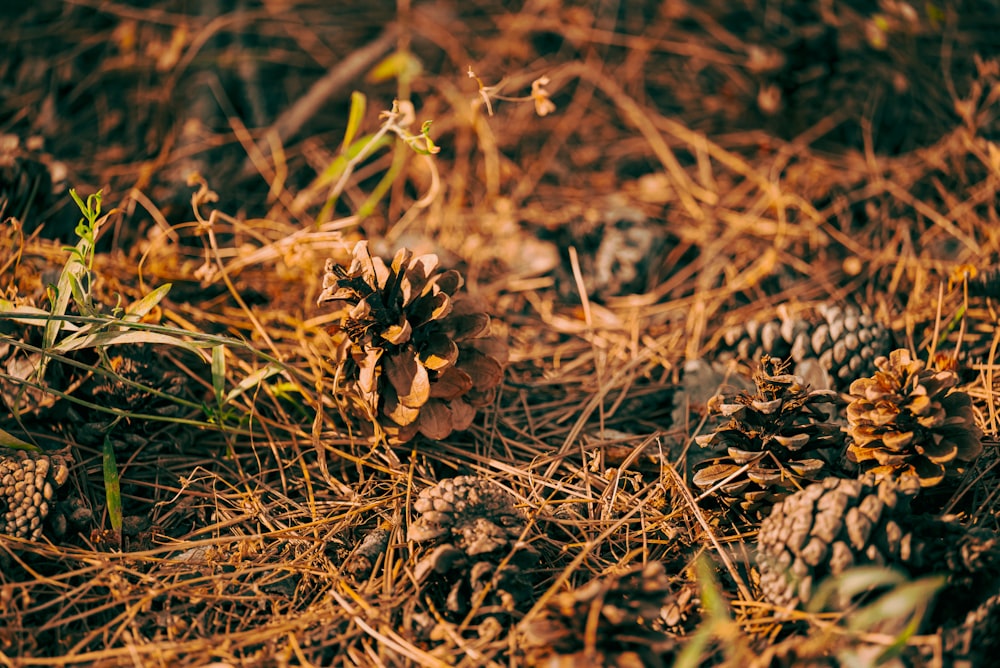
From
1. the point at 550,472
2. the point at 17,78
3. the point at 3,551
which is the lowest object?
the point at 3,551

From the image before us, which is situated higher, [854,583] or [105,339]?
[854,583]

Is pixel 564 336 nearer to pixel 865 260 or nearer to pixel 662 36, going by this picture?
pixel 865 260

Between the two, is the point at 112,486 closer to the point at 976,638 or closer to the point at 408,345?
the point at 408,345

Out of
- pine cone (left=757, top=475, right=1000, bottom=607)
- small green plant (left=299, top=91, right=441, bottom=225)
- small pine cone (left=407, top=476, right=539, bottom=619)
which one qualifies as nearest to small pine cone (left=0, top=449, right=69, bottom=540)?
small pine cone (left=407, top=476, right=539, bottom=619)

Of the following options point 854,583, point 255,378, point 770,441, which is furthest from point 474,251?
point 854,583

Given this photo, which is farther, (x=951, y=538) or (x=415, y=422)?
(x=415, y=422)

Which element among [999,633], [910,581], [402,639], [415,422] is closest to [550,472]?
[415,422]
